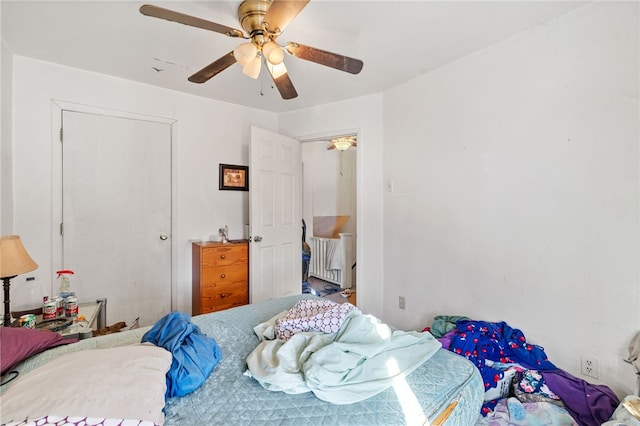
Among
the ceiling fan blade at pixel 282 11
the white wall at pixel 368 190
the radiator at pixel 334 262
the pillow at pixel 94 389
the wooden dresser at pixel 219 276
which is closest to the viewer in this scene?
the pillow at pixel 94 389

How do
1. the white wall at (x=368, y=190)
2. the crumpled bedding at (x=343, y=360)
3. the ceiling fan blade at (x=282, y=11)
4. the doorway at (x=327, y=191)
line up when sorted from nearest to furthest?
the crumpled bedding at (x=343, y=360)
the ceiling fan blade at (x=282, y=11)
the white wall at (x=368, y=190)
the doorway at (x=327, y=191)

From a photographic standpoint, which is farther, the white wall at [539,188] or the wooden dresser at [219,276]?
the wooden dresser at [219,276]

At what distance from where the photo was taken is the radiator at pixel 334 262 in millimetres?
4391

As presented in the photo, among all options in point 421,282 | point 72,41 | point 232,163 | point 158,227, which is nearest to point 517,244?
point 421,282

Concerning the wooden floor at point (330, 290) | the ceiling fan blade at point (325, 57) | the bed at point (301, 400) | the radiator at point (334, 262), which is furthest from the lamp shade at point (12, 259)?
the radiator at point (334, 262)

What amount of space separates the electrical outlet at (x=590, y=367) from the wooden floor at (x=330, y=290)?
231 centimetres

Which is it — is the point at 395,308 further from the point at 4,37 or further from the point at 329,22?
the point at 4,37

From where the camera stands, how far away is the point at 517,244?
1.92m

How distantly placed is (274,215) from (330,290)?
1.71 metres

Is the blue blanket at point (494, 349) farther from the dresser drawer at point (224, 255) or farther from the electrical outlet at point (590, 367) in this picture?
the dresser drawer at point (224, 255)

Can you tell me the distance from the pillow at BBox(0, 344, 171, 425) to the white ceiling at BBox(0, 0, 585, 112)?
1765 millimetres

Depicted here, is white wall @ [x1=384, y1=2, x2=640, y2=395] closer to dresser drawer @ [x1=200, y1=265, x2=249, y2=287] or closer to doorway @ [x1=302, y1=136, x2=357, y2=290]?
dresser drawer @ [x1=200, y1=265, x2=249, y2=287]

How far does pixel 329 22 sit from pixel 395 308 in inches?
94.8

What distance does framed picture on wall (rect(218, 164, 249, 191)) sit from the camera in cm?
319
